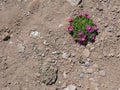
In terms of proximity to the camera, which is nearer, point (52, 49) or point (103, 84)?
point (103, 84)

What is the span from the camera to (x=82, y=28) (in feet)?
25.2

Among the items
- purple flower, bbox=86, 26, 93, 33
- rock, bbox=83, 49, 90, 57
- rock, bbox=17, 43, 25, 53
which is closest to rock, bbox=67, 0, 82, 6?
purple flower, bbox=86, 26, 93, 33

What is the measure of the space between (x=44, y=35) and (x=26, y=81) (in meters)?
1.28

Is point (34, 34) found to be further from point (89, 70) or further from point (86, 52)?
point (89, 70)

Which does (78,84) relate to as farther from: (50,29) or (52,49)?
(50,29)

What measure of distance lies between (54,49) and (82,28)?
2.84ft

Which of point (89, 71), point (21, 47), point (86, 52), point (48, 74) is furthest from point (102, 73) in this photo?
point (21, 47)

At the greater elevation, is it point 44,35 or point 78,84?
point 44,35

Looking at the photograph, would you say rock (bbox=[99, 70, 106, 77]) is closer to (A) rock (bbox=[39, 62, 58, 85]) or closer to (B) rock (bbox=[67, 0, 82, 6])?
(A) rock (bbox=[39, 62, 58, 85])

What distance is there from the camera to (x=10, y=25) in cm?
800

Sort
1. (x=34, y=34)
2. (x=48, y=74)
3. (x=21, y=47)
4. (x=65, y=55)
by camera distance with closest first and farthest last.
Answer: (x=48, y=74), (x=65, y=55), (x=21, y=47), (x=34, y=34)

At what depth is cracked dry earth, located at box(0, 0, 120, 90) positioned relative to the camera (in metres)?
7.22

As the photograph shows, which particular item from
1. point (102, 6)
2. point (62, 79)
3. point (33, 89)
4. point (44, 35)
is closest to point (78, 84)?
point (62, 79)

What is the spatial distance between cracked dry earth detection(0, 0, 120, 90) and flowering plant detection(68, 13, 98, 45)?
5.4 inches
